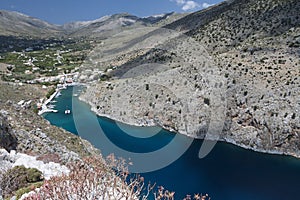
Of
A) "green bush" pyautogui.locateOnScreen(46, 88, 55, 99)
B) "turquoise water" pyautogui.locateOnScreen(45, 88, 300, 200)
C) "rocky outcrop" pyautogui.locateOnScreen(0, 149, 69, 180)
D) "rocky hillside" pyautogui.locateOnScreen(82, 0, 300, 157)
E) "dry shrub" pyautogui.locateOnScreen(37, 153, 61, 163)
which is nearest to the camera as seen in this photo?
"rocky outcrop" pyautogui.locateOnScreen(0, 149, 69, 180)

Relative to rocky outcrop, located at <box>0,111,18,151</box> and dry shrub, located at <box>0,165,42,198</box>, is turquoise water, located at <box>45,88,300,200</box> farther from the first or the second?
dry shrub, located at <box>0,165,42,198</box>

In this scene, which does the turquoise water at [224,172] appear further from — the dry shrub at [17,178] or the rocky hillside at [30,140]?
the dry shrub at [17,178]

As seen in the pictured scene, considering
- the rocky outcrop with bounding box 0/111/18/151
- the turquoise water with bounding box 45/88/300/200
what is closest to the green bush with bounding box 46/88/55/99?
the turquoise water with bounding box 45/88/300/200

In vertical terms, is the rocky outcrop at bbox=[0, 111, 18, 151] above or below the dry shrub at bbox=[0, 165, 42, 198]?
above

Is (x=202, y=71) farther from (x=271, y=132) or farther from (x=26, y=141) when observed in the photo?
(x=26, y=141)

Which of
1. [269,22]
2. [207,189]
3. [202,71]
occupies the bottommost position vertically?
[207,189]

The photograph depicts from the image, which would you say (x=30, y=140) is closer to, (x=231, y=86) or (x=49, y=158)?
(x=49, y=158)

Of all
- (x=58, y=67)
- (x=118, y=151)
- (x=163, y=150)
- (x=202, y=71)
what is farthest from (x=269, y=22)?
(x=58, y=67)
